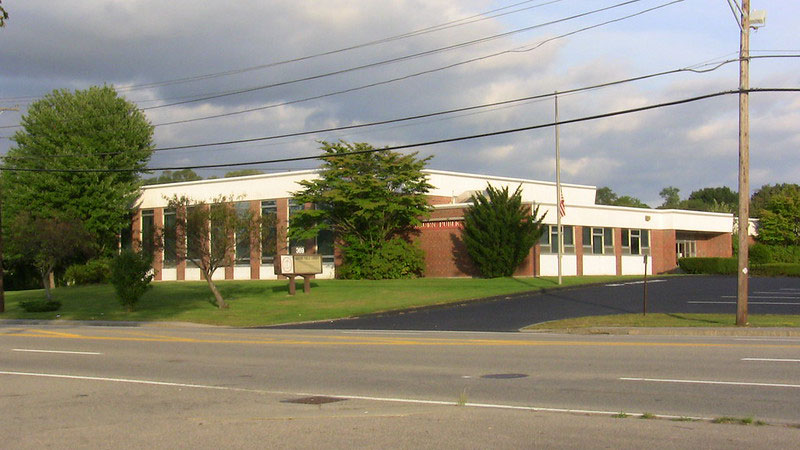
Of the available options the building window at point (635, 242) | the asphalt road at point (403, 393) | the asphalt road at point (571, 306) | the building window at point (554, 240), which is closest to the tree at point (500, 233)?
the building window at point (554, 240)

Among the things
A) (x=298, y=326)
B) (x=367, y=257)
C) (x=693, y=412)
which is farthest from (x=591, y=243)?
(x=693, y=412)

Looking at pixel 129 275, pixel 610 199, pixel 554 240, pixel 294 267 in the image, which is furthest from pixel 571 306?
pixel 610 199

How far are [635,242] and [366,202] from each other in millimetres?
20699

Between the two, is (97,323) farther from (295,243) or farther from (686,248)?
(686,248)

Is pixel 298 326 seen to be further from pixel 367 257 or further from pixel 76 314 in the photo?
pixel 367 257

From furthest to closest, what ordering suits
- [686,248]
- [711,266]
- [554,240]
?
[686,248] → [711,266] → [554,240]

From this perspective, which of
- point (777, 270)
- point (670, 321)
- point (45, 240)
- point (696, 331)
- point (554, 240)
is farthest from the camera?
point (554, 240)

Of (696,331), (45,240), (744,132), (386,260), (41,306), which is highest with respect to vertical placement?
(744,132)

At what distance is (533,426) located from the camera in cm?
895

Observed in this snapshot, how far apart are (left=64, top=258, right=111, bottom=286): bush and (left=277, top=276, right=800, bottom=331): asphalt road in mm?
34583

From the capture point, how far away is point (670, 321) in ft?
80.4

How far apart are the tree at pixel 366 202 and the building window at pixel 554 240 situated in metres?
7.41

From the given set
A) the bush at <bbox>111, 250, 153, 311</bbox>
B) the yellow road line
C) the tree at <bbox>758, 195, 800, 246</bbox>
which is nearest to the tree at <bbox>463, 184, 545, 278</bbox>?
the bush at <bbox>111, 250, 153, 311</bbox>

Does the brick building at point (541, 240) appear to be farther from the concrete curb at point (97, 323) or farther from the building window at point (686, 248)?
the concrete curb at point (97, 323)
